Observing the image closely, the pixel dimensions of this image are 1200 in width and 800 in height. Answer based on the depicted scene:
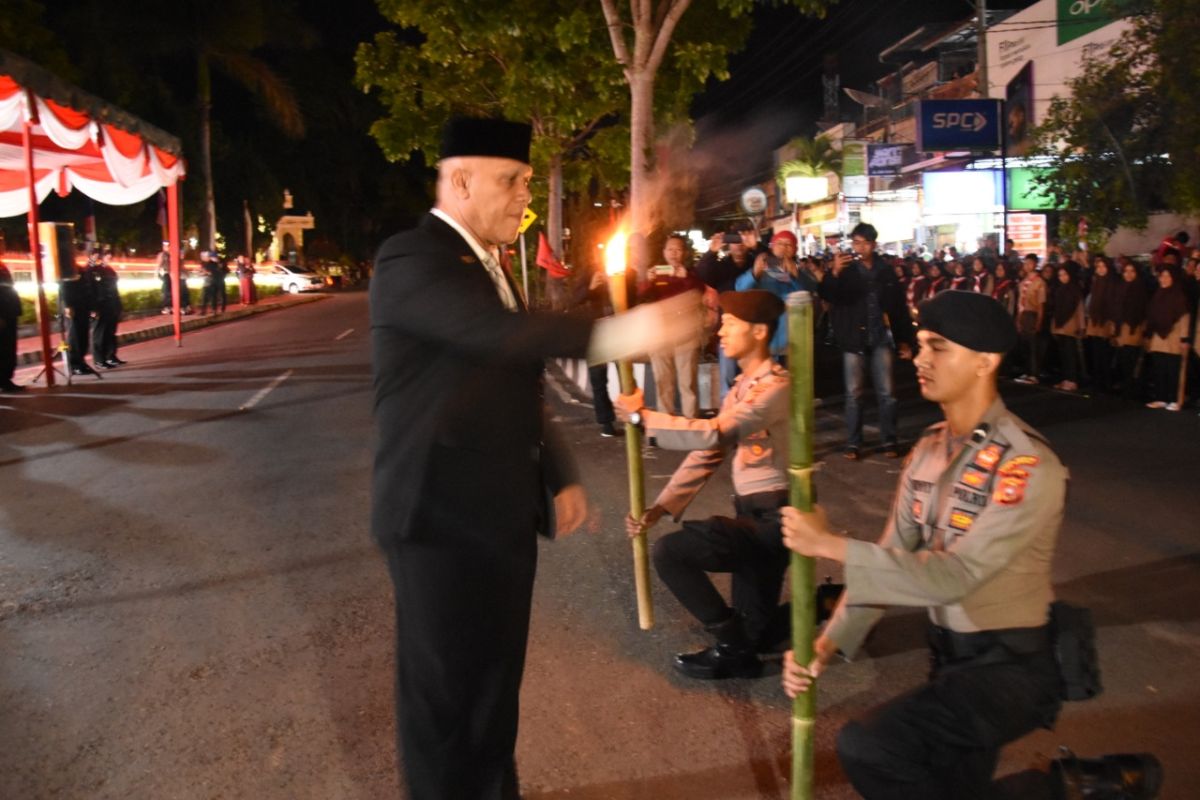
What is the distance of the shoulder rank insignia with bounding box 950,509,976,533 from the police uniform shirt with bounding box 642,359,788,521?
60.2 inches

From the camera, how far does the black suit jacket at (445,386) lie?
2354mm

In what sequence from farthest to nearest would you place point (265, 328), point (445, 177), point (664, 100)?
point (265, 328) → point (664, 100) → point (445, 177)

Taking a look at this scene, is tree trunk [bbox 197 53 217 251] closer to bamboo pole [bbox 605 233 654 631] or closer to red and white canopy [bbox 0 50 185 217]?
red and white canopy [bbox 0 50 185 217]

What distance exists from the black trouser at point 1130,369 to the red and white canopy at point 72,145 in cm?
1294

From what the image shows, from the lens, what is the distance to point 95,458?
30.7 feet

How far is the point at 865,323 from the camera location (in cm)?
902

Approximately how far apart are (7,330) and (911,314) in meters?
11.2

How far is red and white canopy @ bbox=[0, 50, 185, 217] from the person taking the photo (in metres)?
12.9

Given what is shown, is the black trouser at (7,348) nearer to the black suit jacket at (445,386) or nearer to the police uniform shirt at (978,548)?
the black suit jacket at (445,386)

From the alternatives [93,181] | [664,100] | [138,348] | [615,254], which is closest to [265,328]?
[138,348]

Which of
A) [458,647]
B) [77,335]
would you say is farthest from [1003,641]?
[77,335]

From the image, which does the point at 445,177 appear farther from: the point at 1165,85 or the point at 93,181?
the point at 93,181

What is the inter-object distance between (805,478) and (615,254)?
5.38ft

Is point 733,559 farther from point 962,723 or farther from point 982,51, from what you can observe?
point 982,51
